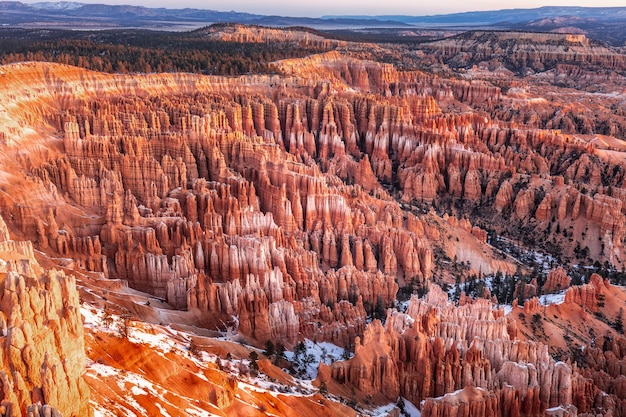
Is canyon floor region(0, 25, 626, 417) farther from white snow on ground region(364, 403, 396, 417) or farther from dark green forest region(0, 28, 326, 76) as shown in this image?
dark green forest region(0, 28, 326, 76)

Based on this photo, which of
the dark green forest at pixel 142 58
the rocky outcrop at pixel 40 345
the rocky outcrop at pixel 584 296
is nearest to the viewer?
the rocky outcrop at pixel 40 345

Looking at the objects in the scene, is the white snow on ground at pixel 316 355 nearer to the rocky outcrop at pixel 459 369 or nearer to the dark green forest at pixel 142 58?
the rocky outcrop at pixel 459 369

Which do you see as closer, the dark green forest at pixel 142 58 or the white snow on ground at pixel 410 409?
the white snow on ground at pixel 410 409

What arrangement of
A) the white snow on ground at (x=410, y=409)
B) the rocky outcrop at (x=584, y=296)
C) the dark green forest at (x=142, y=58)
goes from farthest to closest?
the dark green forest at (x=142, y=58) < the rocky outcrop at (x=584, y=296) < the white snow on ground at (x=410, y=409)

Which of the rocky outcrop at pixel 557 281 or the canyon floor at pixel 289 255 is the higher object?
the canyon floor at pixel 289 255

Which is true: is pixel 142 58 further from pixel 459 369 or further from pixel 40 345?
pixel 40 345

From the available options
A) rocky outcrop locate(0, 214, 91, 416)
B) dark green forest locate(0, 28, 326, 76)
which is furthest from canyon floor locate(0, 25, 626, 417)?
dark green forest locate(0, 28, 326, 76)

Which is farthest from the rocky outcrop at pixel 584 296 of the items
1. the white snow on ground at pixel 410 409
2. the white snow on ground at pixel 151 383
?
the white snow on ground at pixel 151 383

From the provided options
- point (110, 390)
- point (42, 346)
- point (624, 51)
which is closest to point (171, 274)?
point (110, 390)

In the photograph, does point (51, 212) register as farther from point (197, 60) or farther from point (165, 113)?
point (197, 60)
